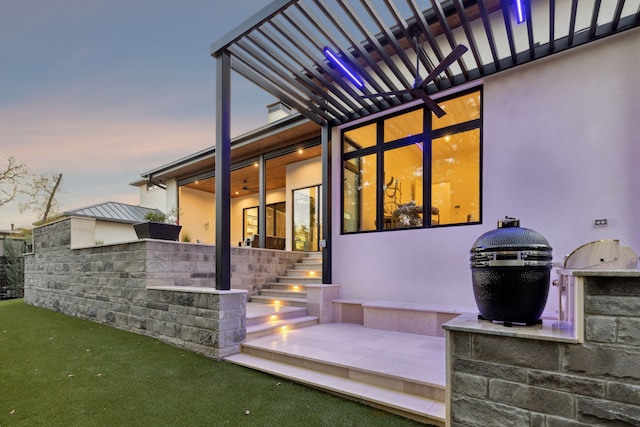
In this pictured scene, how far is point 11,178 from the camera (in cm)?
1391

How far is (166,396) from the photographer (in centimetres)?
285

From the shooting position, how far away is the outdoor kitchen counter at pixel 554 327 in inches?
67.1

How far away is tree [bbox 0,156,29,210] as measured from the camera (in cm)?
1367

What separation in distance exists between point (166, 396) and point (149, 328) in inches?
91.0

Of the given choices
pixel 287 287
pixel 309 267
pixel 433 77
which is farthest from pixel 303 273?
pixel 433 77

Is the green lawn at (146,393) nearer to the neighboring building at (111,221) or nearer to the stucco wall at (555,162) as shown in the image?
the stucco wall at (555,162)

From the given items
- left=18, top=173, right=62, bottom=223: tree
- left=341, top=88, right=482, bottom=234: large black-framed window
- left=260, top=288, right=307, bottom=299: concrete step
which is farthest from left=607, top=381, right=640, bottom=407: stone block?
left=18, top=173, right=62, bottom=223: tree

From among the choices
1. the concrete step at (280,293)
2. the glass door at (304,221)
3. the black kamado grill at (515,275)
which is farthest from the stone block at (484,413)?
the glass door at (304,221)

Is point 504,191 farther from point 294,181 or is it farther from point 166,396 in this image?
point 294,181

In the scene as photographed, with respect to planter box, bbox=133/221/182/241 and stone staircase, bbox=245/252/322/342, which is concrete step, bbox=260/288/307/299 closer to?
stone staircase, bbox=245/252/322/342

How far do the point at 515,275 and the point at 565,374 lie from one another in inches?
22.4

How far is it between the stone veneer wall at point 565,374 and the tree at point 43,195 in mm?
18416

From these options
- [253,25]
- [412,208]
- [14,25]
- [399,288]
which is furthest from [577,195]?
[14,25]

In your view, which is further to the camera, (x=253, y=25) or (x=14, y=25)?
(x=14, y=25)
